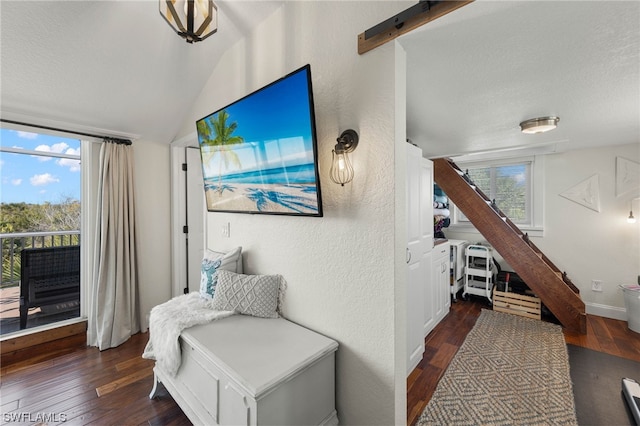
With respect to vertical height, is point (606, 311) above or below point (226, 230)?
below

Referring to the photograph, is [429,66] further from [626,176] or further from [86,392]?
[626,176]

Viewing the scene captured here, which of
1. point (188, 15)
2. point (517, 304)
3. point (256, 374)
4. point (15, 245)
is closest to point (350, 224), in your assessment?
point (256, 374)

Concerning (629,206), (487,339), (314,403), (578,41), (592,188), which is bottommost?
(487,339)

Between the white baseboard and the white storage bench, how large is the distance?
3.89 meters

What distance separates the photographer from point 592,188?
10.8 ft

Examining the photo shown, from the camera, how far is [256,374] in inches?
46.1

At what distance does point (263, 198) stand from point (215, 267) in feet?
2.37

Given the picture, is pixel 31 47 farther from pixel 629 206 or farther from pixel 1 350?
pixel 629 206

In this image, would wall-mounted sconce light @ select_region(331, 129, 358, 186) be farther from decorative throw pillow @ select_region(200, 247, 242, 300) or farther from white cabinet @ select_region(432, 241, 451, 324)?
white cabinet @ select_region(432, 241, 451, 324)

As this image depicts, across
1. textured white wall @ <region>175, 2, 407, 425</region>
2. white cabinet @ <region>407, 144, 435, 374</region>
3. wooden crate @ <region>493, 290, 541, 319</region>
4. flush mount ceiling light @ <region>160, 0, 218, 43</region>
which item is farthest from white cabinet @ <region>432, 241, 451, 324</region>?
flush mount ceiling light @ <region>160, 0, 218, 43</region>

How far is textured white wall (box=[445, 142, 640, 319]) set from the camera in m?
3.13

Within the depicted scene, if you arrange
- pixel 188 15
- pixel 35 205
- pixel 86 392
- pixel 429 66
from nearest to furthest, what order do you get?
pixel 188 15
pixel 429 66
pixel 86 392
pixel 35 205

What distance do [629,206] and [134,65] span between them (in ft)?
17.8

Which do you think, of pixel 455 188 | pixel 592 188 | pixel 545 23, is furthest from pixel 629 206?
pixel 545 23
